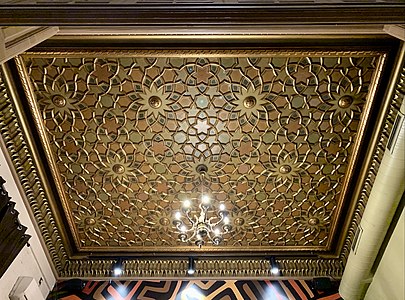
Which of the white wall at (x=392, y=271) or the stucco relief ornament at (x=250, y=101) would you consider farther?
the stucco relief ornament at (x=250, y=101)

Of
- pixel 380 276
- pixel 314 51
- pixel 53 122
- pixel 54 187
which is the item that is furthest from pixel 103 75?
pixel 380 276

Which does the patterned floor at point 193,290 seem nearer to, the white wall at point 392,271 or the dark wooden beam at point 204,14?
the white wall at point 392,271

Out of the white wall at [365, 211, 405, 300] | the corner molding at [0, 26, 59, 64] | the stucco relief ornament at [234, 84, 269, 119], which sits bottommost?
the white wall at [365, 211, 405, 300]

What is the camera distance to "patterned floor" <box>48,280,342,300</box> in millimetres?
3787

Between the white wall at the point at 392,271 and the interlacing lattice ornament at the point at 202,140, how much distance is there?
69 centimetres

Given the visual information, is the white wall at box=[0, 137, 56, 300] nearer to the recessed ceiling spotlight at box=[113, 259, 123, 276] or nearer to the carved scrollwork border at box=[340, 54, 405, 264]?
the recessed ceiling spotlight at box=[113, 259, 123, 276]

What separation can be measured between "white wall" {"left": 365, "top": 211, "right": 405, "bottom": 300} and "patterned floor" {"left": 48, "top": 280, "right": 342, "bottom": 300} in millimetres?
728

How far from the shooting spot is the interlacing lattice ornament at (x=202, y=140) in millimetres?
2869

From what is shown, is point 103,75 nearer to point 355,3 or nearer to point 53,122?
point 53,122

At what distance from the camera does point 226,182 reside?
349 cm

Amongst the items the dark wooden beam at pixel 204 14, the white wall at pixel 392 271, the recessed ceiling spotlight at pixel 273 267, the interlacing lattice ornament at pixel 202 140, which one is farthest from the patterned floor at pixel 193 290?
the dark wooden beam at pixel 204 14

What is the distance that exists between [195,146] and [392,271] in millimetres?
1875

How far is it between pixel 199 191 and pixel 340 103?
1512 millimetres

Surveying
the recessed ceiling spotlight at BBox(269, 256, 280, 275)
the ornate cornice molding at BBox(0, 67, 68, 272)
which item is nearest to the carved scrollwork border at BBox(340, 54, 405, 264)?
the recessed ceiling spotlight at BBox(269, 256, 280, 275)
